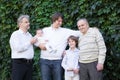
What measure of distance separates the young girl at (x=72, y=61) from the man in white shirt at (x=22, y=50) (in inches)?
25.4

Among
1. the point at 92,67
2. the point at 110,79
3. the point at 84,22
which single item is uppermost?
the point at 84,22

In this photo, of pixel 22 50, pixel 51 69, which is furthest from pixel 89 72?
pixel 22 50

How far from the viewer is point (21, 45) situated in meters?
5.71

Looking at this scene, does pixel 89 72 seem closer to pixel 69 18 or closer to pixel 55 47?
pixel 55 47

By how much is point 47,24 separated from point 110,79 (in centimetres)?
187

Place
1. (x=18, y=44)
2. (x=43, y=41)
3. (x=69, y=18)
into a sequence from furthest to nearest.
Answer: (x=69, y=18)
(x=43, y=41)
(x=18, y=44)

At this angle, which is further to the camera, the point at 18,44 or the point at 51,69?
the point at 51,69

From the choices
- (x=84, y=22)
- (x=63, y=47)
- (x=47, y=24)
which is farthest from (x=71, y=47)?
(x=47, y=24)

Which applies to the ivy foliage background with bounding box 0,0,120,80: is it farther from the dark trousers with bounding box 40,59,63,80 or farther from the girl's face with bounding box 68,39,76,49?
the dark trousers with bounding box 40,59,63,80

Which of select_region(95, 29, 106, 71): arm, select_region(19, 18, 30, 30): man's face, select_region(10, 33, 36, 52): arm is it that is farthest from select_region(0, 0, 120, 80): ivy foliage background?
→ select_region(10, 33, 36, 52): arm

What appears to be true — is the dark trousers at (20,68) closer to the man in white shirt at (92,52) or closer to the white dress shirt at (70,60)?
the white dress shirt at (70,60)

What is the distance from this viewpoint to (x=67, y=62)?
583cm

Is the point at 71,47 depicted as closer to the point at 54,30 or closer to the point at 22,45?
the point at 54,30

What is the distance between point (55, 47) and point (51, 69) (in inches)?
16.7
